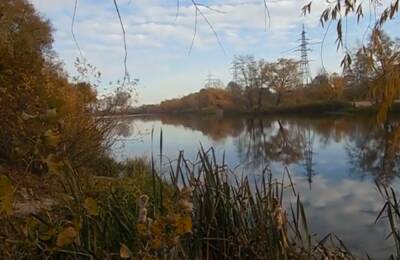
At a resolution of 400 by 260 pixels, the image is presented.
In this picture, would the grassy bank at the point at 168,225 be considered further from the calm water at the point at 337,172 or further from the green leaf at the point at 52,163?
the calm water at the point at 337,172

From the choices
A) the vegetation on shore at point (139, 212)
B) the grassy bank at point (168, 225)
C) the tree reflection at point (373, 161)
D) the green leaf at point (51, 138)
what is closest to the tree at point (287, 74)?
the vegetation on shore at point (139, 212)

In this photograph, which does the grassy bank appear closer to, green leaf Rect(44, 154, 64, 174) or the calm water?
green leaf Rect(44, 154, 64, 174)

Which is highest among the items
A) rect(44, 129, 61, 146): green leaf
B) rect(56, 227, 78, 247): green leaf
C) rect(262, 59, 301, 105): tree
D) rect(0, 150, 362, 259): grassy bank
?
rect(262, 59, 301, 105): tree

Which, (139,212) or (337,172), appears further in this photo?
(337,172)

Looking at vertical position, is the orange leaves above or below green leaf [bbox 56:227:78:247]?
above

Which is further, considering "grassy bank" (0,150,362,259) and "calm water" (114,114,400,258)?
"calm water" (114,114,400,258)

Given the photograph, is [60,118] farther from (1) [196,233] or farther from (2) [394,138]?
(1) [196,233]

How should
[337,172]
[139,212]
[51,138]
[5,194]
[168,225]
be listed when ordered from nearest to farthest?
[5,194] < [51,138] < [168,225] < [139,212] < [337,172]

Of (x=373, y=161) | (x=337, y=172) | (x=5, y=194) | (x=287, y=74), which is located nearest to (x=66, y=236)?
(x=5, y=194)

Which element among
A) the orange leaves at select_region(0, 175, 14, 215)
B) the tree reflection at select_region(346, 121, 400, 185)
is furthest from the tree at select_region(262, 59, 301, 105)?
the tree reflection at select_region(346, 121, 400, 185)

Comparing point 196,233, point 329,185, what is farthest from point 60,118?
point 329,185

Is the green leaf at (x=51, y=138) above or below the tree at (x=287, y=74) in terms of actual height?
below

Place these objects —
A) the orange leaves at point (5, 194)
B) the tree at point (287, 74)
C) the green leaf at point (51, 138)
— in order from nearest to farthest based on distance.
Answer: the orange leaves at point (5, 194) → the green leaf at point (51, 138) → the tree at point (287, 74)

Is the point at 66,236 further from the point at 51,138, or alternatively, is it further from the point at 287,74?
the point at 287,74
